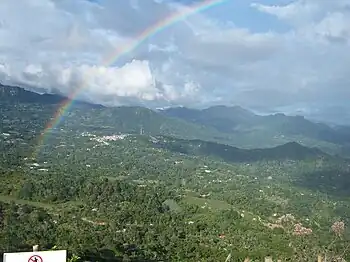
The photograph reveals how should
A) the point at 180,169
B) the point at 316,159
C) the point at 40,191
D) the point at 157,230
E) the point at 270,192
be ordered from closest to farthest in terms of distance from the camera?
the point at 157,230 → the point at 40,191 → the point at 270,192 → the point at 180,169 → the point at 316,159

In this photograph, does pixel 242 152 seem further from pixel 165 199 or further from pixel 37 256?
pixel 37 256

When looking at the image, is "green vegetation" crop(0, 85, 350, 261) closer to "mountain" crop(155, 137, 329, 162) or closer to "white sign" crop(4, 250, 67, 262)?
"mountain" crop(155, 137, 329, 162)

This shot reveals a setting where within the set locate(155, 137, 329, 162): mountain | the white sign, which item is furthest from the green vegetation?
the white sign

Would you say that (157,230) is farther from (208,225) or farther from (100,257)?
(100,257)

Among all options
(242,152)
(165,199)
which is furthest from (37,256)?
(242,152)

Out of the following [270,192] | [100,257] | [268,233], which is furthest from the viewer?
[270,192]

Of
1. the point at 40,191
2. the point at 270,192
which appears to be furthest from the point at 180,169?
the point at 40,191

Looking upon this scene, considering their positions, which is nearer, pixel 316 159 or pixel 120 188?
pixel 120 188
